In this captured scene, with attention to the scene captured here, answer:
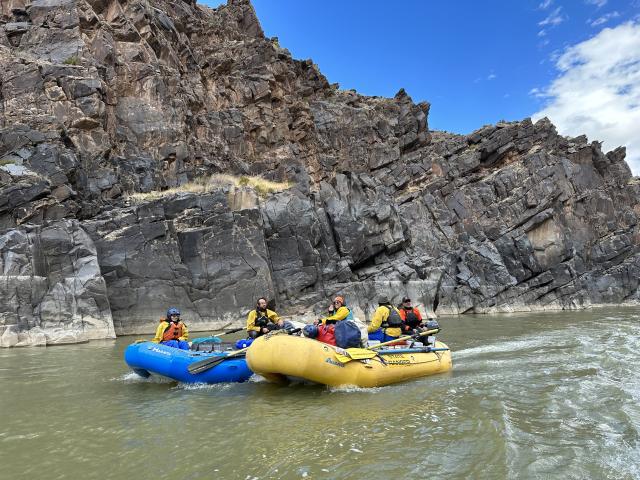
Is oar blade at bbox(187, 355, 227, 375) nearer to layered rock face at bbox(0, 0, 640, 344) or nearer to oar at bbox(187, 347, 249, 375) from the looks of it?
oar at bbox(187, 347, 249, 375)

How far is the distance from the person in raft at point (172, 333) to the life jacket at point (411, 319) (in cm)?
534

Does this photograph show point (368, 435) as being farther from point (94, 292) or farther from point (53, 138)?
point (53, 138)

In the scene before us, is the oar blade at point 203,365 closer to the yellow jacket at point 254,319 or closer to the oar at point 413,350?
the yellow jacket at point 254,319

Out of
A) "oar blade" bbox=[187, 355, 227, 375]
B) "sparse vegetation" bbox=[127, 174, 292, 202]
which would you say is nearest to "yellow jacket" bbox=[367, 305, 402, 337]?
"oar blade" bbox=[187, 355, 227, 375]

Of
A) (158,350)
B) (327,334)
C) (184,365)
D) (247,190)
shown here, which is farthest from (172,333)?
(247,190)

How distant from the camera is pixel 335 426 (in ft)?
21.5

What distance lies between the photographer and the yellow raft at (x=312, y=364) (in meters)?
8.58

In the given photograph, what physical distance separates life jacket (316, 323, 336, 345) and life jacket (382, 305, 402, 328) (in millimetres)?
1828

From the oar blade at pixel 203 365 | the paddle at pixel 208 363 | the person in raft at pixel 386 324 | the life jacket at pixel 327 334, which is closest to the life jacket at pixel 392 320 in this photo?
the person in raft at pixel 386 324

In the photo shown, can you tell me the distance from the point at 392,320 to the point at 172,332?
520 centimetres

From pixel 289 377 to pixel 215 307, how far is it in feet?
50.1

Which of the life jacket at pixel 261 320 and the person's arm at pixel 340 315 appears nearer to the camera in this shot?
the person's arm at pixel 340 315

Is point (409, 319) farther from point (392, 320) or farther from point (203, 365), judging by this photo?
point (203, 365)

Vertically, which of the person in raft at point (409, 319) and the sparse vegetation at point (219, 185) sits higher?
the sparse vegetation at point (219, 185)
